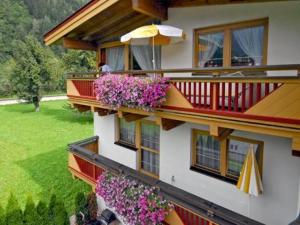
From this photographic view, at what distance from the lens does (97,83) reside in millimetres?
7605

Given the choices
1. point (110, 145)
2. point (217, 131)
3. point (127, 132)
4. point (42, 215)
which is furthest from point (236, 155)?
point (42, 215)

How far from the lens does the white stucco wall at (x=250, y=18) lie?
211 inches

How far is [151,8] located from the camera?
716 centimetres

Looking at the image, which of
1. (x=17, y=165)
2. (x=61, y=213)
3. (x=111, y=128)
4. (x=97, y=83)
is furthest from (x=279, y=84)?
(x=17, y=165)

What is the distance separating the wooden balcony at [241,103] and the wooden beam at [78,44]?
18.1ft

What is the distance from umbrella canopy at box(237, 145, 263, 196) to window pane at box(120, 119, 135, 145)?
196 inches

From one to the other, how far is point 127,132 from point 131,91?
150 inches

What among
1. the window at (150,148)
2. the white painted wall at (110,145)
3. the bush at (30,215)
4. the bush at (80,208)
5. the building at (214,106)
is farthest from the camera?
the white painted wall at (110,145)

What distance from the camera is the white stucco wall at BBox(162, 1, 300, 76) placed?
5.35 m

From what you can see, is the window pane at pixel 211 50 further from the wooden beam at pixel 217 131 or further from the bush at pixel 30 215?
the bush at pixel 30 215

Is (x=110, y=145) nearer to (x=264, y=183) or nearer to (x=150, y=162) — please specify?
(x=150, y=162)

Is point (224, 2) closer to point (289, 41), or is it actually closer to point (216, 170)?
point (289, 41)

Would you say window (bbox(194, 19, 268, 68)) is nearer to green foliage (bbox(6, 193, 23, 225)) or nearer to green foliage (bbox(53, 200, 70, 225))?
green foliage (bbox(53, 200, 70, 225))

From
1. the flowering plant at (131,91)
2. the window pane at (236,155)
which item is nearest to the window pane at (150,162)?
the flowering plant at (131,91)
